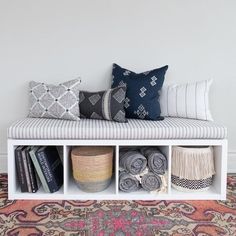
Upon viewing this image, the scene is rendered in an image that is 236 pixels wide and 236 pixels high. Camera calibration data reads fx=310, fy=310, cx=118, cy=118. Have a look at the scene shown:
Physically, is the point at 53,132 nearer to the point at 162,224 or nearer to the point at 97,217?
the point at 97,217

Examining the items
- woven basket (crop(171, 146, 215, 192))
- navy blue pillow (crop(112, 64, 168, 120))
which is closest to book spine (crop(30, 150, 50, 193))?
navy blue pillow (crop(112, 64, 168, 120))

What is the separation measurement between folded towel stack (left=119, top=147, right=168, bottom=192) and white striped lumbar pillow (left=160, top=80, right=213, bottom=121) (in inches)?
17.5

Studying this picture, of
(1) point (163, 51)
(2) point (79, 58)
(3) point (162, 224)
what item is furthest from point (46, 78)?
(3) point (162, 224)

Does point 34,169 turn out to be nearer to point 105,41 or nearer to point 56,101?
point 56,101

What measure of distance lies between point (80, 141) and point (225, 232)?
1.03 meters

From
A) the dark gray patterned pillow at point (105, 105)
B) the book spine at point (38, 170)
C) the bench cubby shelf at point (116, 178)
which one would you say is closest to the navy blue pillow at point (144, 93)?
the dark gray patterned pillow at point (105, 105)

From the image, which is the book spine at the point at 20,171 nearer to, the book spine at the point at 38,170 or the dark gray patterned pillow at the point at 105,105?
the book spine at the point at 38,170

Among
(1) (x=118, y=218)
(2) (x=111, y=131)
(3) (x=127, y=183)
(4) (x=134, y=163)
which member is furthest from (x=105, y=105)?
(1) (x=118, y=218)

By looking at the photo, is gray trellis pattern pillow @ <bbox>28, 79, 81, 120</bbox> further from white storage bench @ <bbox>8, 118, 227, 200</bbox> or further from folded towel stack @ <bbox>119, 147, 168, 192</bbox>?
folded towel stack @ <bbox>119, 147, 168, 192</bbox>

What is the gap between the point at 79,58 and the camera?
258 cm

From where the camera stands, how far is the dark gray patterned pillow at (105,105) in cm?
226

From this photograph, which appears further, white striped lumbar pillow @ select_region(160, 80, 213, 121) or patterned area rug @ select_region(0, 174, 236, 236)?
white striped lumbar pillow @ select_region(160, 80, 213, 121)

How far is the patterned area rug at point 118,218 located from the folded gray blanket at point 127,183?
102 mm

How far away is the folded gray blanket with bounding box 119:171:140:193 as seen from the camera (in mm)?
2152
